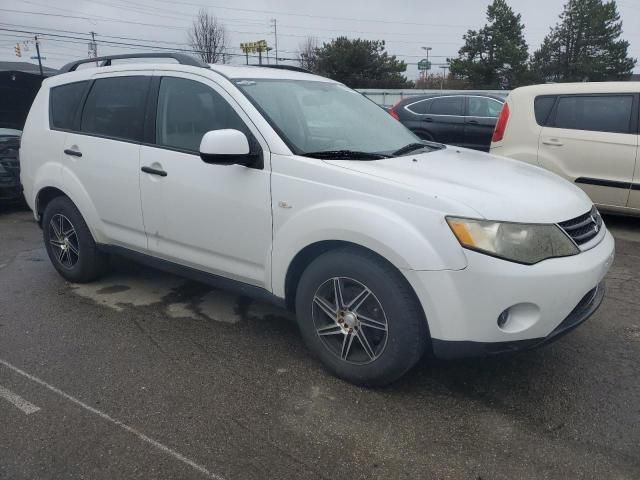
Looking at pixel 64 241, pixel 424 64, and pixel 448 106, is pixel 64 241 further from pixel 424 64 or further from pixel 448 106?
pixel 424 64

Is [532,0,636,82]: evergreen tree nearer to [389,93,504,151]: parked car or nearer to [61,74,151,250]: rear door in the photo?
[389,93,504,151]: parked car

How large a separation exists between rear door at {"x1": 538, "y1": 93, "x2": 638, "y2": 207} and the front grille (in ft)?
11.1

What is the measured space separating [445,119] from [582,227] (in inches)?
294

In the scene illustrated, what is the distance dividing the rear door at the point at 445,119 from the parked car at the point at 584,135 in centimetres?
297

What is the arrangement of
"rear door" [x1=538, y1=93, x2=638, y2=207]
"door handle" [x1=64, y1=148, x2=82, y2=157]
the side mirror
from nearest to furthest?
the side mirror < "door handle" [x1=64, y1=148, x2=82, y2=157] < "rear door" [x1=538, y1=93, x2=638, y2=207]

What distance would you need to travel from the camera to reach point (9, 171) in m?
7.56

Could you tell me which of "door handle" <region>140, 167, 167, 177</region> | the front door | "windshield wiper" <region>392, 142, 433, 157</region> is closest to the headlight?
"windshield wiper" <region>392, 142, 433, 157</region>

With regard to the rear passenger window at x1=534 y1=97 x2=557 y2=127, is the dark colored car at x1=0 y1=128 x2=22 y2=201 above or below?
below

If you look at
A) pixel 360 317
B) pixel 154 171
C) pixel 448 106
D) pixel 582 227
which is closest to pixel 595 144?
pixel 582 227

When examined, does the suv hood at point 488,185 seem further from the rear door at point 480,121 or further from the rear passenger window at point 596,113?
the rear door at point 480,121

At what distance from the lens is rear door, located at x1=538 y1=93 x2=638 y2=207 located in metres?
6.10

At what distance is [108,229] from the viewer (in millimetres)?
4160

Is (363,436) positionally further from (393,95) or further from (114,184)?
(393,95)

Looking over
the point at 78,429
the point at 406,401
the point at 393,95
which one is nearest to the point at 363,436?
the point at 406,401
